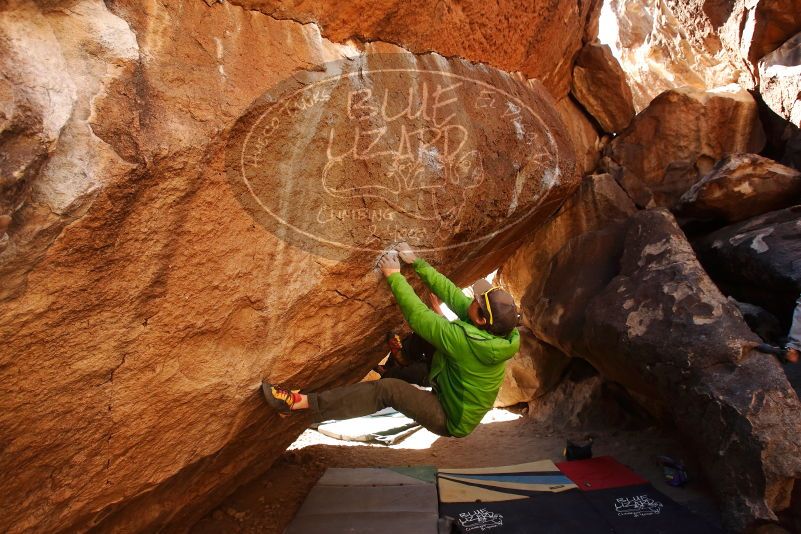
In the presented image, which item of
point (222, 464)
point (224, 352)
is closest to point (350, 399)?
point (224, 352)

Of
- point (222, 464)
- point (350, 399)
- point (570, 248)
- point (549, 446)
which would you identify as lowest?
point (549, 446)

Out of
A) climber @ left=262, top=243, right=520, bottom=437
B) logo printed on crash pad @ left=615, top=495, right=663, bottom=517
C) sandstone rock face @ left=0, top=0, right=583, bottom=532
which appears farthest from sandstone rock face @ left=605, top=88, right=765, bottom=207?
climber @ left=262, top=243, right=520, bottom=437

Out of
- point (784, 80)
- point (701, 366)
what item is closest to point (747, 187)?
point (784, 80)

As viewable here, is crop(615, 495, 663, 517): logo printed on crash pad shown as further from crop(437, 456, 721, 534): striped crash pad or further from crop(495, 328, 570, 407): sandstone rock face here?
crop(495, 328, 570, 407): sandstone rock face

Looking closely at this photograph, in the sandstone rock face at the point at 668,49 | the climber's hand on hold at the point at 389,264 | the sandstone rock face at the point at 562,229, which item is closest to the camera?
the climber's hand on hold at the point at 389,264

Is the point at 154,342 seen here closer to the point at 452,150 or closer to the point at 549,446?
the point at 452,150

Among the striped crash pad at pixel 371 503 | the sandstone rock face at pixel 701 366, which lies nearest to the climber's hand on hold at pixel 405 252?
the striped crash pad at pixel 371 503

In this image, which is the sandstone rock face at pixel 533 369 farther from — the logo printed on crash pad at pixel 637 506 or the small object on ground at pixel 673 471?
the logo printed on crash pad at pixel 637 506

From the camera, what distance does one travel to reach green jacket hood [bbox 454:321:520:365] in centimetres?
280

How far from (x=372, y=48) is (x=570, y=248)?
11.9 feet

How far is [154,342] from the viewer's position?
2.27 m

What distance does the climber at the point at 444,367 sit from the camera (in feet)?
9.14

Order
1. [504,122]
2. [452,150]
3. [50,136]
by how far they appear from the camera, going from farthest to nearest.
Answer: [504,122], [452,150], [50,136]

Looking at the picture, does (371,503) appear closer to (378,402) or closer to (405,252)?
(378,402)
